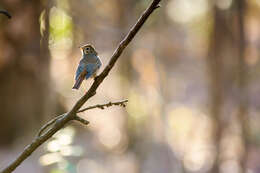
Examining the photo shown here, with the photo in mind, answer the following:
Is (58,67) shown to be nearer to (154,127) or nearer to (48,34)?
(154,127)

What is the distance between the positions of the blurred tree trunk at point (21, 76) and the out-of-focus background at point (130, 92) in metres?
0.01

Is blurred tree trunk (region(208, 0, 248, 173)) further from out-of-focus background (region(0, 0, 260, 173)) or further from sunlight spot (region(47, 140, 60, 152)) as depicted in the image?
sunlight spot (region(47, 140, 60, 152))

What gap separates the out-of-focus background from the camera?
5629 millimetres

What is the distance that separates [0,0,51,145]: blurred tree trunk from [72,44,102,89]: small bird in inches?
155

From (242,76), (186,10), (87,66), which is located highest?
(186,10)

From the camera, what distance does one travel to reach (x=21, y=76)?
586 centimetres

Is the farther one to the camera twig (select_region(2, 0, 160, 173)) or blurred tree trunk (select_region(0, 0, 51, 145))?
blurred tree trunk (select_region(0, 0, 51, 145))

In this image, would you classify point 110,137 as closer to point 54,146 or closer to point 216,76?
point 216,76

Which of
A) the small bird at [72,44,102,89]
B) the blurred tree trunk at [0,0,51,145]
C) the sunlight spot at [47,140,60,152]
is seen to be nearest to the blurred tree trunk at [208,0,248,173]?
the blurred tree trunk at [0,0,51,145]

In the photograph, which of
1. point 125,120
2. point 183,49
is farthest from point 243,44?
point 183,49

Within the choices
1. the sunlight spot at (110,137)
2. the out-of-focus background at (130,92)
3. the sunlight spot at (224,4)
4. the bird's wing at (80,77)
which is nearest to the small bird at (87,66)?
the bird's wing at (80,77)

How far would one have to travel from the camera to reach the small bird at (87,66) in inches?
56.2

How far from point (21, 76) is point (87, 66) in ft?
15.0

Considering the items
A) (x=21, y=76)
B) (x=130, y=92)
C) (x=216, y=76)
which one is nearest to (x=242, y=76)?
(x=216, y=76)
